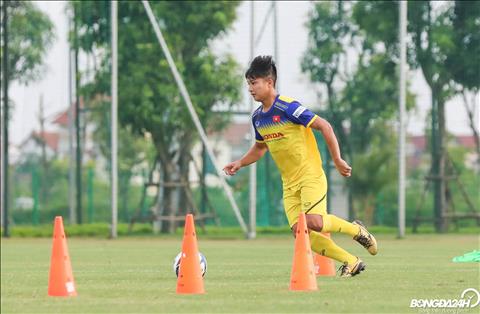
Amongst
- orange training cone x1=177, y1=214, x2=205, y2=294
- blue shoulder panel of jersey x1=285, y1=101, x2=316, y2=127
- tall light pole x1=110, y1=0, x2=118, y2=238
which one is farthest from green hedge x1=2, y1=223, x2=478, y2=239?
orange training cone x1=177, y1=214, x2=205, y2=294

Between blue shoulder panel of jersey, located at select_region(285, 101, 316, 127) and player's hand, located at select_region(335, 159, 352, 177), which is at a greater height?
blue shoulder panel of jersey, located at select_region(285, 101, 316, 127)

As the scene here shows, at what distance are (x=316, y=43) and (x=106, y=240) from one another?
706 centimetres

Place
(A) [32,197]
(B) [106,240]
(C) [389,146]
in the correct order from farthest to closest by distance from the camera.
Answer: (A) [32,197]
(C) [389,146]
(B) [106,240]

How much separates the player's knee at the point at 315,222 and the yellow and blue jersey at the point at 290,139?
0.35m

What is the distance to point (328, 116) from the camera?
2700cm

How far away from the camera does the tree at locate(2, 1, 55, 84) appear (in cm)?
2945

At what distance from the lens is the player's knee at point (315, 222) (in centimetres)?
1062

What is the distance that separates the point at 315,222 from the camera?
1062 cm

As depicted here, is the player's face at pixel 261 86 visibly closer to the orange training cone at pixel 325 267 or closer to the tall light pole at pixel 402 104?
the orange training cone at pixel 325 267

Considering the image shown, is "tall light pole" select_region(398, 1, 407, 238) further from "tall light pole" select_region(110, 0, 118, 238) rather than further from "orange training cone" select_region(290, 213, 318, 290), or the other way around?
"orange training cone" select_region(290, 213, 318, 290)

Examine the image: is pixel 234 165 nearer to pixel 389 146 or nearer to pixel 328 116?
pixel 328 116

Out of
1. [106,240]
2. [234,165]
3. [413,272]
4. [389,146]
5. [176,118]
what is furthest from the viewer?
[389,146]

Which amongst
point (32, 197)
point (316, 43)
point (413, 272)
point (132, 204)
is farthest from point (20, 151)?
point (413, 272)

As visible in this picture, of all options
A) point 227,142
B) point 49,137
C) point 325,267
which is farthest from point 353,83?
point 325,267
